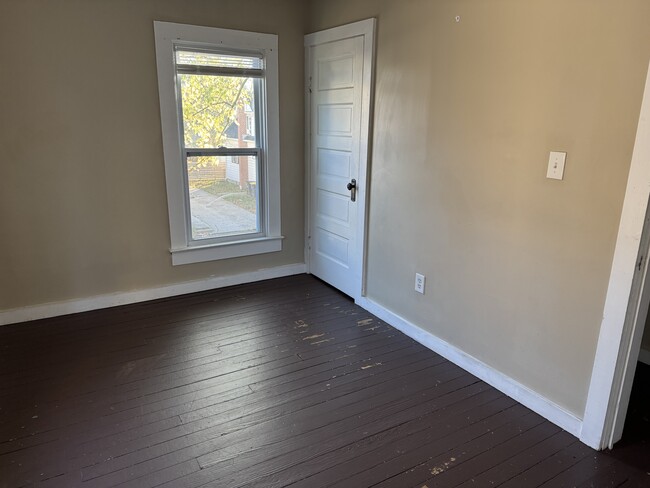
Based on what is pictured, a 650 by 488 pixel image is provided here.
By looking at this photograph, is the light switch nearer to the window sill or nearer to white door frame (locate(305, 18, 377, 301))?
white door frame (locate(305, 18, 377, 301))

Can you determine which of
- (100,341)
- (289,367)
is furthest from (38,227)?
(289,367)

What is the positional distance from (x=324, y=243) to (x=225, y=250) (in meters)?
0.87

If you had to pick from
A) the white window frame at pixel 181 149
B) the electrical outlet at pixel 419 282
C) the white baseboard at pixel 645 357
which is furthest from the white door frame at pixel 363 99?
the white baseboard at pixel 645 357

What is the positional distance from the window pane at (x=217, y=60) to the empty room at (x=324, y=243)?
2 centimetres

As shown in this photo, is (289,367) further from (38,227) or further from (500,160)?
(38,227)

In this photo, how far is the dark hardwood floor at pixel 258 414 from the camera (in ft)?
6.23

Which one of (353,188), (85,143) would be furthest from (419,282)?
(85,143)

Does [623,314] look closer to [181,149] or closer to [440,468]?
[440,468]

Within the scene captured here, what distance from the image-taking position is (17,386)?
2.47 meters

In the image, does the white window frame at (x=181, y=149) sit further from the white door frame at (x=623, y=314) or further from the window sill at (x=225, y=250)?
the white door frame at (x=623, y=314)

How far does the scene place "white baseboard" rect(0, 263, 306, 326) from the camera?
324 cm

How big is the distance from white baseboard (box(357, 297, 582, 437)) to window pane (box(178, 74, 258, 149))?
5.97 ft

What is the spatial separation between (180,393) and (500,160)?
6.90 feet

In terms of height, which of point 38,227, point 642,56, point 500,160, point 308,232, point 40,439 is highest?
point 642,56
